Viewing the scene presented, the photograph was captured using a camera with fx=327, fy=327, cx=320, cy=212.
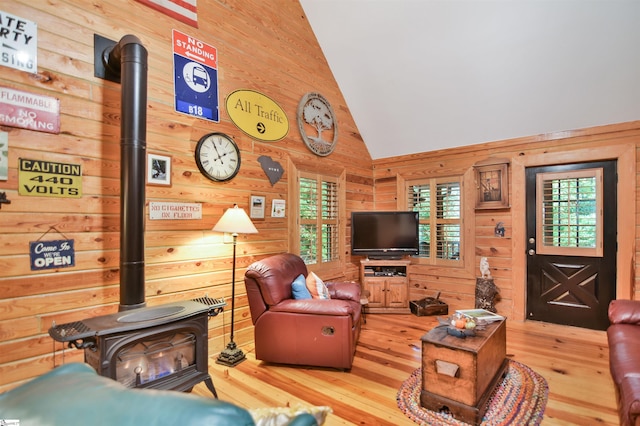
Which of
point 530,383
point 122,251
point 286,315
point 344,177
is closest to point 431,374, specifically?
point 530,383

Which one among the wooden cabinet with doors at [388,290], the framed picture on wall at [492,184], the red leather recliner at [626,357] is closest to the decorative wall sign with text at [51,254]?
the red leather recliner at [626,357]

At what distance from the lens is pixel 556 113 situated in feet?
12.6

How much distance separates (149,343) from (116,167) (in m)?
1.33

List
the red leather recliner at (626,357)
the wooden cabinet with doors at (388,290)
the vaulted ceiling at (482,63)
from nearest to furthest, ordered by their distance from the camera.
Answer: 1. the red leather recliner at (626,357)
2. the vaulted ceiling at (482,63)
3. the wooden cabinet with doors at (388,290)

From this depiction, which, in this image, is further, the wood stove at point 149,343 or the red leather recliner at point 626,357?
the wood stove at point 149,343

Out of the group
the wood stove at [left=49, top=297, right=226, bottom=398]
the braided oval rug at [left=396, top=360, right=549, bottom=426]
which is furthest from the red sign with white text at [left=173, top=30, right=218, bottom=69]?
the braided oval rug at [left=396, top=360, right=549, bottom=426]

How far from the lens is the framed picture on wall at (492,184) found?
4320 millimetres

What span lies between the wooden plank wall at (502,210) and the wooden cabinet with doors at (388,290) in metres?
0.60

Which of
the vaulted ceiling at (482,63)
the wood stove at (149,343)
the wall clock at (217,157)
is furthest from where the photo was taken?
the vaulted ceiling at (482,63)

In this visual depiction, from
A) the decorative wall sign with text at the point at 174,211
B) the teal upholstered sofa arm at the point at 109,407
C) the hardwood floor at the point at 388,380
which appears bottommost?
the hardwood floor at the point at 388,380

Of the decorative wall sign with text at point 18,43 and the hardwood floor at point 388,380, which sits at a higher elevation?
the decorative wall sign with text at point 18,43

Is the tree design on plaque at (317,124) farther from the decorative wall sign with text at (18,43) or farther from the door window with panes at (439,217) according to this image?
the decorative wall sign with text at (18,43)

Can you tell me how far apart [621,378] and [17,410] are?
8.28ft

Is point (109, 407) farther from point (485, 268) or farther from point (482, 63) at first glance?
point (485, 268)
